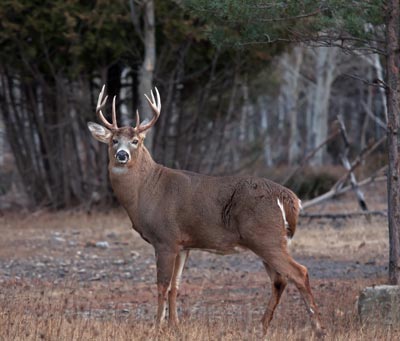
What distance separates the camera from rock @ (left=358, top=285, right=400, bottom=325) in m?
9.17

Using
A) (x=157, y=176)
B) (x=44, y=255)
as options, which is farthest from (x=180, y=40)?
(x=157, y=176)

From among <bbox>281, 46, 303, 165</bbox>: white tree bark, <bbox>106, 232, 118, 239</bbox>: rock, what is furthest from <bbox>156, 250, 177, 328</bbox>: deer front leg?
<bbox>281, 46, 303, 165</bbox>: white tree bark

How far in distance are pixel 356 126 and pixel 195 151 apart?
1019 inches

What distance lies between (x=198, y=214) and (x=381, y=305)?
1.99 metres

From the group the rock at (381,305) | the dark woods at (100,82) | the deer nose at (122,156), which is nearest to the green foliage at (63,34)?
the dark woods at (100,82)

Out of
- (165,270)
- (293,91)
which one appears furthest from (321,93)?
(165,270)

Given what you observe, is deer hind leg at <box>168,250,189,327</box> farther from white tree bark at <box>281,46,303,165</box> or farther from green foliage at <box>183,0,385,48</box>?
white tree bark at <box>281,46,303,165</box>

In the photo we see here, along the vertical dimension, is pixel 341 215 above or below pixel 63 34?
below

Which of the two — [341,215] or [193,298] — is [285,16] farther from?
[341,215]

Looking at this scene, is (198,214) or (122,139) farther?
(122,139)

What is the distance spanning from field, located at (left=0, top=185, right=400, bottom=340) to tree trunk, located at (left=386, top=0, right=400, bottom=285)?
2.35ft

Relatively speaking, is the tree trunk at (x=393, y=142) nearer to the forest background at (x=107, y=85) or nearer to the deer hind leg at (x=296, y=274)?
the deer hind leg at (x=296, y=274)

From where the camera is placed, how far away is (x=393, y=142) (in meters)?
9.76

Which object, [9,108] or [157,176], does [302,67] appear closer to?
[9,108]
